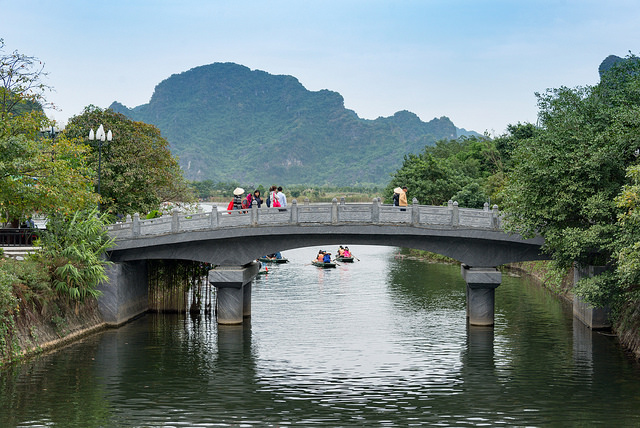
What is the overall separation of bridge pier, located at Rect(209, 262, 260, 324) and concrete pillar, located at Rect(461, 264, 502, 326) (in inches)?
438

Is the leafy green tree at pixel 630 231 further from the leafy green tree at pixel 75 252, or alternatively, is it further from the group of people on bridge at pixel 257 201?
the leafy green tree at pixel 75 252

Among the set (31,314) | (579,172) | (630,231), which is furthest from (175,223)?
(630,231)

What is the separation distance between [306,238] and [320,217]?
1.35m

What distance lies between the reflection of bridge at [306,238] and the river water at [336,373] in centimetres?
205

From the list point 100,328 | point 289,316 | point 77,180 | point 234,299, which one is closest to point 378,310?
point 289,316

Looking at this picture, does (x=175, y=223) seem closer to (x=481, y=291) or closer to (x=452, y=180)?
(x=481, y=291)

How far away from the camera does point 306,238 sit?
37781 millimetres

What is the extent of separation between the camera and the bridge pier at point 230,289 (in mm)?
37500

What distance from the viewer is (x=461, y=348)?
3331 centimetres

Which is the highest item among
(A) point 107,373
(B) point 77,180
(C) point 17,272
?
(B) point 77,180

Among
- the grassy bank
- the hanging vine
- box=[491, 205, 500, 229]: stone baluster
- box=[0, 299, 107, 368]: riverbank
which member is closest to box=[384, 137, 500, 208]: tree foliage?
the hanging vine

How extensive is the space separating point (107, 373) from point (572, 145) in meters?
21.0

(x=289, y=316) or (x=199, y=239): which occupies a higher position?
(x=199, y=239)

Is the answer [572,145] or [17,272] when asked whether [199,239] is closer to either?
[17,272]
